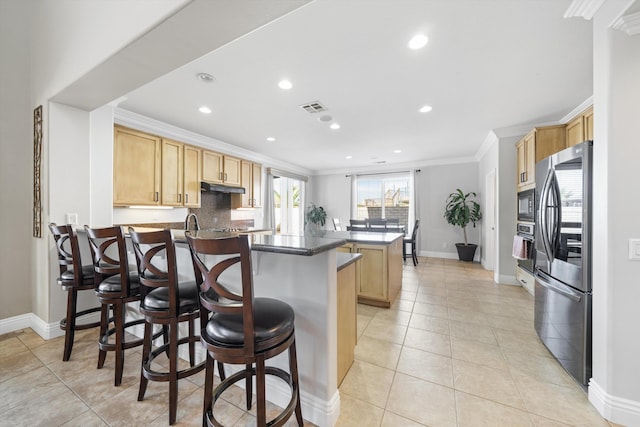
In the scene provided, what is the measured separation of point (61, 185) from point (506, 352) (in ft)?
14.0

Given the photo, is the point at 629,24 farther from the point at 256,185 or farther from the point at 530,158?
the point at 256,185

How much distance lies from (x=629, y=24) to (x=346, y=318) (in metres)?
2.35

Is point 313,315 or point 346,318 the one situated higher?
point 313,315

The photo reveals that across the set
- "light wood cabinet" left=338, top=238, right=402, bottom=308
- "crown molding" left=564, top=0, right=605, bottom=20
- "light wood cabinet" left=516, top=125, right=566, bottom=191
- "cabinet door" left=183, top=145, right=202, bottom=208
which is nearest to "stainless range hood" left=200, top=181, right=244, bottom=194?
"cabinet door" left=183, top=145, right=202, bottom=208

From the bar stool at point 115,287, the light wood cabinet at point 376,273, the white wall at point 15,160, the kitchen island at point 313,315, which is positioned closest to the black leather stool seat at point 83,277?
the bar stool at point 115,287

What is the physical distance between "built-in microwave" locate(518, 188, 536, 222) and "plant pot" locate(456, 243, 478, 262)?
2033 mm

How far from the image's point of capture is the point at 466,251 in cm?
561

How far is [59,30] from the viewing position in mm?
2062

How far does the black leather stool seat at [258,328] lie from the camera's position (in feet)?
3.30

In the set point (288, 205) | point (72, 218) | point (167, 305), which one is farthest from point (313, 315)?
point (288, 205)

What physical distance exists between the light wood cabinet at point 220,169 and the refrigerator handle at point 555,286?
181 inches

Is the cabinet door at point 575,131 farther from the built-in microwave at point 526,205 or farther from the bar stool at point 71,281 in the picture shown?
the bar stool at point 71,281

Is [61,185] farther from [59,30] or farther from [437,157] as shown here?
[437,157]

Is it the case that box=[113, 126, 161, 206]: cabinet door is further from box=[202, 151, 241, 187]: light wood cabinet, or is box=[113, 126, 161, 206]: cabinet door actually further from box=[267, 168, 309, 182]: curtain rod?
box=[267, 168, 309, 182]: curtain rod
